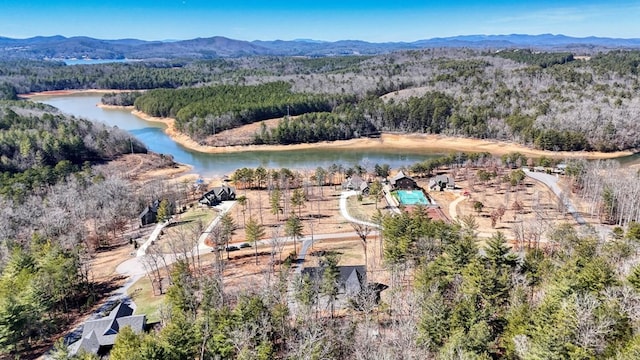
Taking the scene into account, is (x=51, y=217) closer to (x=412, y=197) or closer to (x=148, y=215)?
(x=148, y=215)

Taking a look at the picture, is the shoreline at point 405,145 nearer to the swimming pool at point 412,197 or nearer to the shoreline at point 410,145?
the shoreline at point 410,145

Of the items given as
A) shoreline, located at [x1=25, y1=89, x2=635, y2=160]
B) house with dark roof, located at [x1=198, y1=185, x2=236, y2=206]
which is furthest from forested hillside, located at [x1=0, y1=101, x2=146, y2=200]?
Answer: house with dark roof, located at [x1=198, y1=185, x2=236, y2=206]

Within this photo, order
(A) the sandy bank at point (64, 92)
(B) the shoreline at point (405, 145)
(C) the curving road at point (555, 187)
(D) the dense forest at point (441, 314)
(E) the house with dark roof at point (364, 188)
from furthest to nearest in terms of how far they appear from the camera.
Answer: (A) the sandy bank at point (64, 92)
(B) the shoreline at point (405, 145)
(E) the house with dark roof at point (364, 188)
(C) the curving road at point (555, 187)
(D) the dense forest at point (441, 314)

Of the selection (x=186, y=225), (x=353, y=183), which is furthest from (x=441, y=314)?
(x=353, y=183)

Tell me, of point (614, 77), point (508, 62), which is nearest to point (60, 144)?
point (614, 77)

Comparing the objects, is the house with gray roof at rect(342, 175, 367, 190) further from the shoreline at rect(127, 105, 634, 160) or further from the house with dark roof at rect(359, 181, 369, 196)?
the shoreline at rect(127, 105, 634, 160)

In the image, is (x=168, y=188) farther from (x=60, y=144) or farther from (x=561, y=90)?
(x=561, y=90)

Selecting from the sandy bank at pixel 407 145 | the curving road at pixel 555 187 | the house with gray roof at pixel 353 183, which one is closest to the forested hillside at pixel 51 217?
the sandy bank at pixel 407 145
